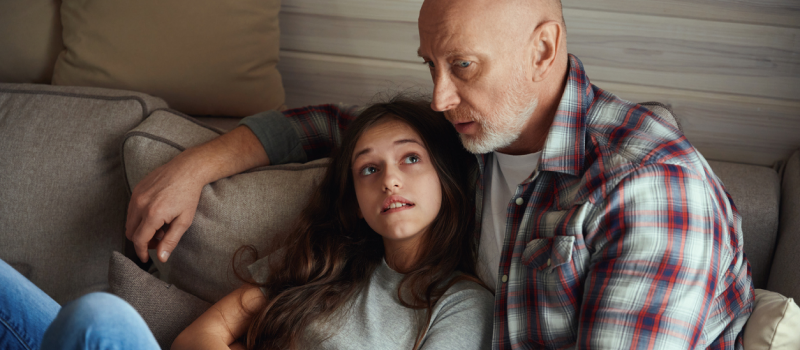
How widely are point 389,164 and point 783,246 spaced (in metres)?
0.90

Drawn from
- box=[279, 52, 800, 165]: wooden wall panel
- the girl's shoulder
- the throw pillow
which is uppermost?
box=[279, 52, 800, 165]: wooden wall panel

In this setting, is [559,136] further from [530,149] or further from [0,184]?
[0,184]

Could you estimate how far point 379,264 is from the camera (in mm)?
1306

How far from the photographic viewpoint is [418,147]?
4.01 ft

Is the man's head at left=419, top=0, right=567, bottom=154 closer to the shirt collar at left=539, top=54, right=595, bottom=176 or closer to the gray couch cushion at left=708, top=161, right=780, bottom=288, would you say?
the shirt collar at left=539, top=54, right=595, bottom=176

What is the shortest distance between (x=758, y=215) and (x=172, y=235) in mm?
1383

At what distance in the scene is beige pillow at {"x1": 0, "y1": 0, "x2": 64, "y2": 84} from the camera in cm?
170

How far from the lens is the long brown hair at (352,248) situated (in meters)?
1.20

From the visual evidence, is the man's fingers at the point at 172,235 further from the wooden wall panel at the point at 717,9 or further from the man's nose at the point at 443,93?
the wooden wall panel at the point at 717,9

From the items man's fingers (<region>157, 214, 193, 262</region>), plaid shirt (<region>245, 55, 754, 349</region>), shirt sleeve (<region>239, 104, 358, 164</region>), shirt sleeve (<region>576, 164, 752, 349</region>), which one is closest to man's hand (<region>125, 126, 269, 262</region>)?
man's fingers (<region>157, 214, 193, 262</region>)

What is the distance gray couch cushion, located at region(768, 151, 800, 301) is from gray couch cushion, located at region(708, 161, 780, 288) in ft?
0.08

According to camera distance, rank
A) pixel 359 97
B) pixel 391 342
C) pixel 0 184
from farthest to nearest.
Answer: pixel 359 97
pixel 0 184
pixel 391 342

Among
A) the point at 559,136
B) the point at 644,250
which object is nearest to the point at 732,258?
the point at 644,250

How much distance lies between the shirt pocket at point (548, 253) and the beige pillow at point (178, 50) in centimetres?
104
